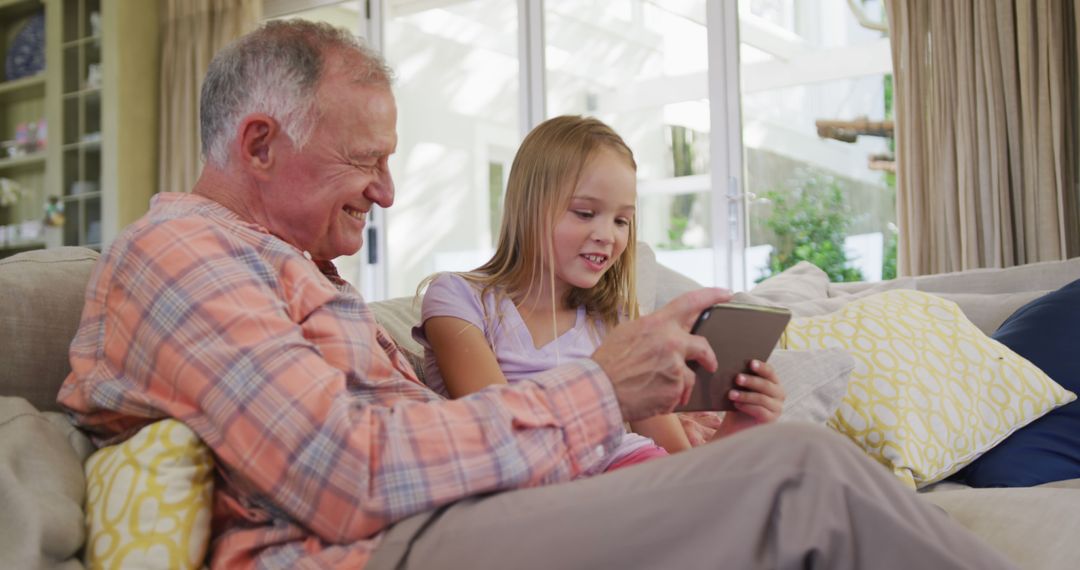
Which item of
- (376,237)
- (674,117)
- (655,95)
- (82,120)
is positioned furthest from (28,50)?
(674,117)

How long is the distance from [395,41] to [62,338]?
460cm

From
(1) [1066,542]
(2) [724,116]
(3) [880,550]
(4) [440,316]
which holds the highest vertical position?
(2) [724,116]

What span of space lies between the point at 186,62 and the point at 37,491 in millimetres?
5313

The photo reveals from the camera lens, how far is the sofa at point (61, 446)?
0.96 m

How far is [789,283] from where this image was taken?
101 inches

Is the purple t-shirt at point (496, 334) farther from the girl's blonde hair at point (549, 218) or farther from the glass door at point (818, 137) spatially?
the glass door at point (818, 137)

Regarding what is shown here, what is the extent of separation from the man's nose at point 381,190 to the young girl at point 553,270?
22cm

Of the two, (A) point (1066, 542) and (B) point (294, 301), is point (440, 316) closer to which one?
(B) point (294, 301)

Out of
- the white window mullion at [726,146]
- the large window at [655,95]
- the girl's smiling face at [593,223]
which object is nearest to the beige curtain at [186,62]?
the large window at [655,95]

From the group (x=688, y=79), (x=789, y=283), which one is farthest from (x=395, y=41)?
(x=789, y=283)

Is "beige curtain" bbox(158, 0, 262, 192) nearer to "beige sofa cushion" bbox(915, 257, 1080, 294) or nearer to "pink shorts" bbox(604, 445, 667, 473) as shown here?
"beige sofa cushion" bbox(915, 257, 1080, 294)

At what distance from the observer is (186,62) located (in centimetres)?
582

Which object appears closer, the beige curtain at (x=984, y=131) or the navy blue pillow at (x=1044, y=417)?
the navy blue pillow at (x=1044, y=417)

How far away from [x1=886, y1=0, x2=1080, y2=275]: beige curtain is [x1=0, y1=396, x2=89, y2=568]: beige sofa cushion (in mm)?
3426
